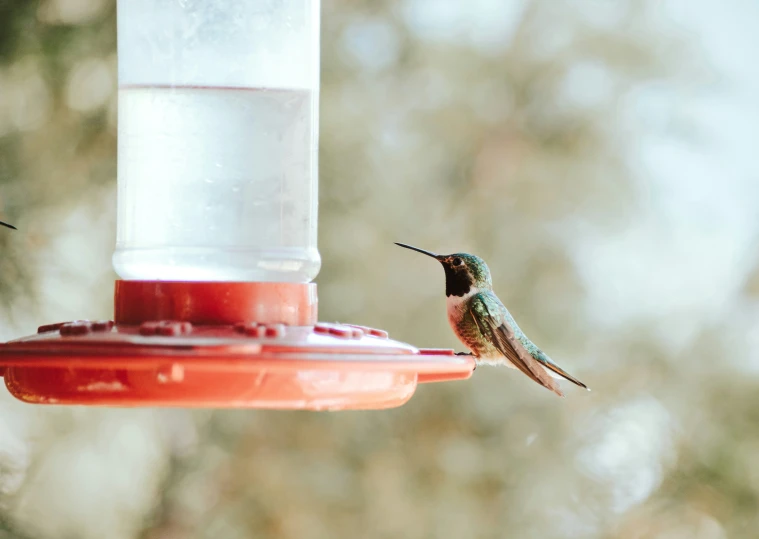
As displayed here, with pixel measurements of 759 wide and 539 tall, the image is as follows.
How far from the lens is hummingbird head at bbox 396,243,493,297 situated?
327cm

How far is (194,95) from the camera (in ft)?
6.98

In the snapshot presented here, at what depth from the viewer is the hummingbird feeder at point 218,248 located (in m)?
1.53

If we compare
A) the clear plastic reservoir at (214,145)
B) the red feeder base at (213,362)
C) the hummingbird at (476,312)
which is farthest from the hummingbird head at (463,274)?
the red feeder base at (213,362)

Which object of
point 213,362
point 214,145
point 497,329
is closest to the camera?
point 213,362

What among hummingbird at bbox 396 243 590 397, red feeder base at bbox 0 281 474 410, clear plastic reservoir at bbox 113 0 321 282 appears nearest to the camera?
red feeder base at bbox 0 281 474 410

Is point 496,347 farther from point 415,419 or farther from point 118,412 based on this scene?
point 118,412

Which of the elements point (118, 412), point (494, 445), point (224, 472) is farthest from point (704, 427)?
point (118, 412)

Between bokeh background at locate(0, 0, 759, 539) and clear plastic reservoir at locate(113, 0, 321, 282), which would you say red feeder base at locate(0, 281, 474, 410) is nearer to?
clear plastic reservoir at locate(113, 0, 321, 282)

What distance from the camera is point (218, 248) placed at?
6.91 feet

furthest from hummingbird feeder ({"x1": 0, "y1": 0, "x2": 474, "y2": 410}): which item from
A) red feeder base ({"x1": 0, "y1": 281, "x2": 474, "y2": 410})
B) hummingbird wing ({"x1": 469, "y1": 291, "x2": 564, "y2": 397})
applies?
hummingbird wing ({"x1": 469, "y1": 291, "x2": 564, "y2": 397})

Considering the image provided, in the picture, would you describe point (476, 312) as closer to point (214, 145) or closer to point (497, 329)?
point (497, 329)

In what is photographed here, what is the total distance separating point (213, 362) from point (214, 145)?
76 centimetres

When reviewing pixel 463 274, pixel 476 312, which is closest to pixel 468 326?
pixel 476 312

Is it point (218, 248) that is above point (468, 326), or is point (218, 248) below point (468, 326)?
above
